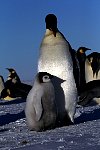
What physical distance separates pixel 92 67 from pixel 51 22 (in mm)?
4618

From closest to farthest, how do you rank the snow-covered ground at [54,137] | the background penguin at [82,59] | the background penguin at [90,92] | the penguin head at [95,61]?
the snow-covered ground at [54,137], the background penguin at [90,92], the penguin head at [95,61], the background penguin at [82,59]

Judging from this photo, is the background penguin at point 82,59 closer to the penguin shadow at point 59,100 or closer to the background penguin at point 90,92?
the background penguin at point 90,92

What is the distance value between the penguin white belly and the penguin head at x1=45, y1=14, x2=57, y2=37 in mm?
90

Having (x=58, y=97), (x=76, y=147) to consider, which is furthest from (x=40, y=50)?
(x=76, y=147)

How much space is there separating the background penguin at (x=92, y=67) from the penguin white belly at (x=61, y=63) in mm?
4390

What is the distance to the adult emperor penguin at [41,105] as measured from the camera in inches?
226

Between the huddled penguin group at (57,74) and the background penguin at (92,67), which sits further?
the background penguin at (92,67)

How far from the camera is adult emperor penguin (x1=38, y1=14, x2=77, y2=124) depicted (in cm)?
627

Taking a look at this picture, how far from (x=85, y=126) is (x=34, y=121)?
2.22 feet

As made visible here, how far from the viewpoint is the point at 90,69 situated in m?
10.9

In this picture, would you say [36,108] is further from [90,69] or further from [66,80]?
[90,69]

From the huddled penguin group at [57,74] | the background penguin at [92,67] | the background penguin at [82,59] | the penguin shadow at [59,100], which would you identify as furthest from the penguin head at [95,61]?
the penguin shadow at [59,100]

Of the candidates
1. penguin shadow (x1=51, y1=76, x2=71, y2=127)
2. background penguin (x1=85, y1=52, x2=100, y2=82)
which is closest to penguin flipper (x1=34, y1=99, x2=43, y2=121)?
penguin shadow (x1=51, y1=76, x2=71, y2=127)

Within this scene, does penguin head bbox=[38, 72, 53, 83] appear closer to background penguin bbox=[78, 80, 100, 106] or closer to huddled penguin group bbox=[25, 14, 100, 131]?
huddled penguin group bbox=[25, 14, 100, 131]
